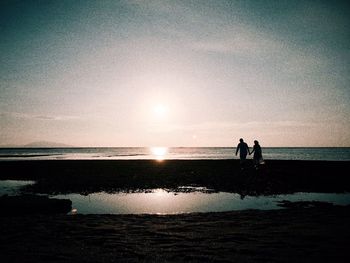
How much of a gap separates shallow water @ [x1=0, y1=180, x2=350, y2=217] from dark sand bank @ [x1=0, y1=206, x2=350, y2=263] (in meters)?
2.78

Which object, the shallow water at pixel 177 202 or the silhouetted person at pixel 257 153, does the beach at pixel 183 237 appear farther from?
the silhouetted person at pixel 257 153

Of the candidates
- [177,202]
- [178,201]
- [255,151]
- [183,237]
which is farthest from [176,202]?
[255,151]

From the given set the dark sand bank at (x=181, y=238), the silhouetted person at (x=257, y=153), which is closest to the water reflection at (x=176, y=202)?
the dark sand bank at (x=181, y=238)

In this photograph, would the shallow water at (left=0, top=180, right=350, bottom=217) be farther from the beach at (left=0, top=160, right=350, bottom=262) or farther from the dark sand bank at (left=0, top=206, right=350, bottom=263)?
the dark sand bank at (left=0, top=206, right=350, bottom=263)

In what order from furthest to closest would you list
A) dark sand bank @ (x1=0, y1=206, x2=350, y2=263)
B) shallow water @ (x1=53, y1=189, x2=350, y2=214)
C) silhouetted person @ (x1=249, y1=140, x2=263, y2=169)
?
silhouetted person @ (x1=249, y1=140, x2=263, y2=169) → shallow water @ (x1=53, y1=189, x2=350, y2=214) → dark sand bank @ (x1=0, y1=206, x2=350, y2=263)

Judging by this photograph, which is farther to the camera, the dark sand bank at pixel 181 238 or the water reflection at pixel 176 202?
the water reflection at pixel 176 202

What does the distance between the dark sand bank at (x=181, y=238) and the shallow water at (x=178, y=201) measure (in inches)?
109

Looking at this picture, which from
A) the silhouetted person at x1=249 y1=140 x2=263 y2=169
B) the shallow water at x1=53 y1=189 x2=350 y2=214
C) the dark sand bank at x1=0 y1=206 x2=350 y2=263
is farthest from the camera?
the silhouetted person at x1=249 y1=140 x2=263 y2=169

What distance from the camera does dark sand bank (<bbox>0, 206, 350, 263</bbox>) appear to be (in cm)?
596

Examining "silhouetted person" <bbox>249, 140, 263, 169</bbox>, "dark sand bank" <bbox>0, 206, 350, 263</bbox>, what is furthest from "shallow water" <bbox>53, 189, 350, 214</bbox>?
"silhouetted person" <bbox>249, 140, 263, 169</bbox>

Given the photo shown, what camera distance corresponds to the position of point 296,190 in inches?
741

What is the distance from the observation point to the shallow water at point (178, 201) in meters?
13.1

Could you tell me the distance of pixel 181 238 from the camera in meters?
7.27

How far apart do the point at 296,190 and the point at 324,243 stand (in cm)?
1319
